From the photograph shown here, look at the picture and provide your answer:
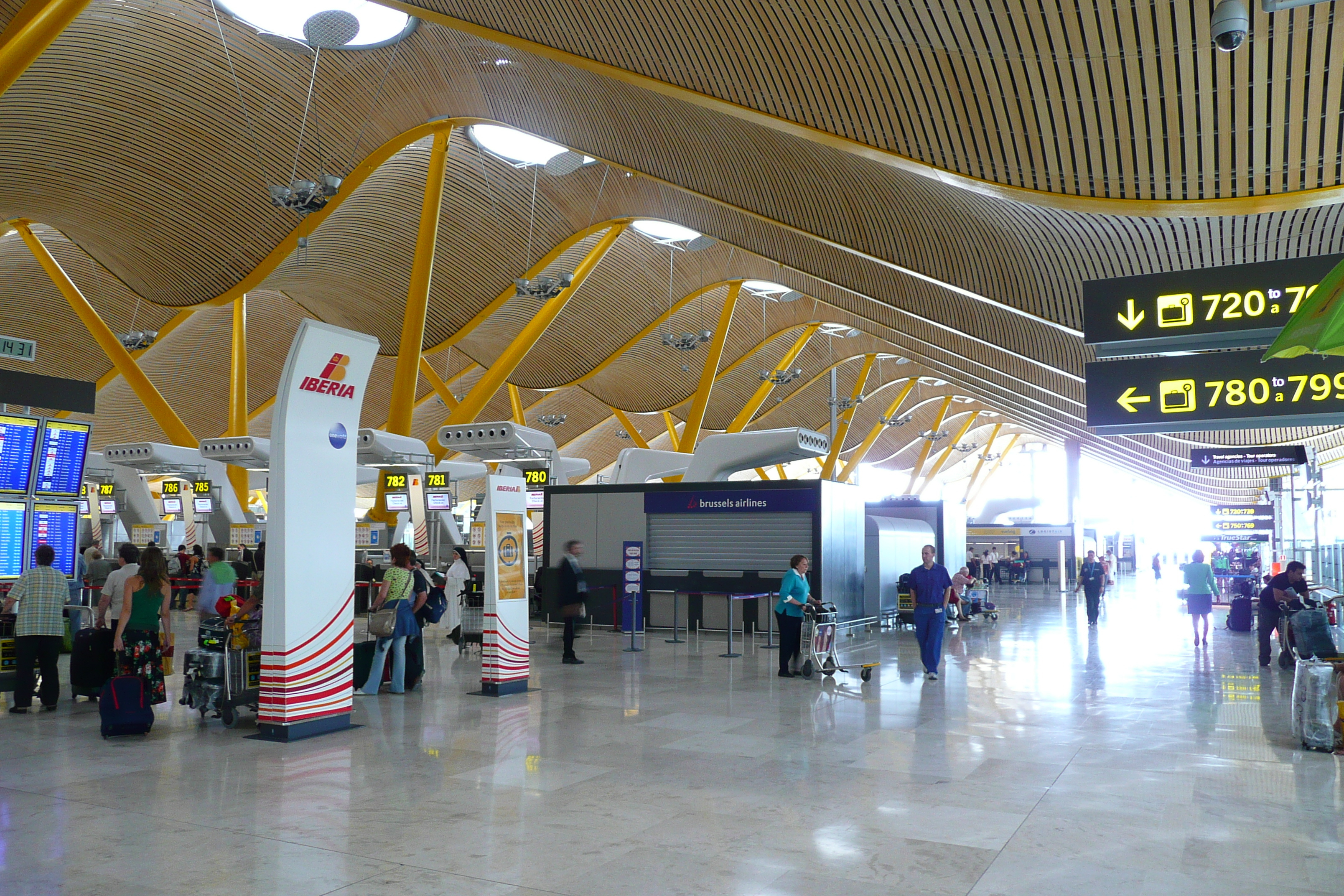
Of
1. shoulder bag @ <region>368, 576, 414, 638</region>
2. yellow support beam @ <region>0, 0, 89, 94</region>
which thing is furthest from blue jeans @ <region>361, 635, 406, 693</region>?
yellow support beam @ <region>0, 0, 89, 94</region>

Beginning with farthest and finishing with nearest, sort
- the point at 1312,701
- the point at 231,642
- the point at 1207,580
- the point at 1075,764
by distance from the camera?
the point at 1207,580
the point at 231,642
the point at 1312,701
the point at 1075,764

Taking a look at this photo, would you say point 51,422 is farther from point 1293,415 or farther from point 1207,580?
point 1207,580

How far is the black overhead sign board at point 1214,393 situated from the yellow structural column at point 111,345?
27.0 metres

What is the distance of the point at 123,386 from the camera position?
148 ft

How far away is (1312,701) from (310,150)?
21.7 m

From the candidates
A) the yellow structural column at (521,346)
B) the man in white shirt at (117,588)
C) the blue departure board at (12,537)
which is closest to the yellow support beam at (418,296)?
the yellow structural column at (521,346)

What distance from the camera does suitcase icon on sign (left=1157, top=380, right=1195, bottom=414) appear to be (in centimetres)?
816

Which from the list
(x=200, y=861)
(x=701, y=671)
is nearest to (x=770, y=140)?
(x=701, y=671)

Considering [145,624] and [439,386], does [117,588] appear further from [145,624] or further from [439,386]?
[439,386]

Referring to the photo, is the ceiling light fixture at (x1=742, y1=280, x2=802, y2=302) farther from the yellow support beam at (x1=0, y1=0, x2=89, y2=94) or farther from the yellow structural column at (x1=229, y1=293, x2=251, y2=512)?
the yellow support beam at (x1=0, y1=0, x2=89, y2=94)

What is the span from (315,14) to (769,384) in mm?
30663

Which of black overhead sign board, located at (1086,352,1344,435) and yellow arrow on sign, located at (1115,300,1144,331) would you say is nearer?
black overhead sign board, located at (1086,352,1344,435)

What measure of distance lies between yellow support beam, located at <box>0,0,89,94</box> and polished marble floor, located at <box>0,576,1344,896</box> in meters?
9.20

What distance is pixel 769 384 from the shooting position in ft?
153
